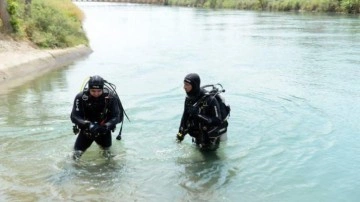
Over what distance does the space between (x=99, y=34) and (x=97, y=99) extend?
25.5m

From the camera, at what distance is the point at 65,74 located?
1698cm

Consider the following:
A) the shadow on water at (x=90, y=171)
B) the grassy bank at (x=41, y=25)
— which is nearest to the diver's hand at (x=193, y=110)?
the shadow on water at (x=90, y=171)

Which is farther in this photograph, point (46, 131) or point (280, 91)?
point (280, 91)

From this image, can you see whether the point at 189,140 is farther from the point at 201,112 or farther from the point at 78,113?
the point at 78,113

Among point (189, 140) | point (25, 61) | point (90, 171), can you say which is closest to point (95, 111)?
point (90, 171)

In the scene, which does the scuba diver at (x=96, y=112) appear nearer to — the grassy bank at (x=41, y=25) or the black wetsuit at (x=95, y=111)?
the black wetsuit at (x=95, y=111)

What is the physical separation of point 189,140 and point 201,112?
1902 mm

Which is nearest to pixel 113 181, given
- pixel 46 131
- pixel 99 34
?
pixel 46 131

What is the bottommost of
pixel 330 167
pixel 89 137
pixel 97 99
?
pixel 330 167

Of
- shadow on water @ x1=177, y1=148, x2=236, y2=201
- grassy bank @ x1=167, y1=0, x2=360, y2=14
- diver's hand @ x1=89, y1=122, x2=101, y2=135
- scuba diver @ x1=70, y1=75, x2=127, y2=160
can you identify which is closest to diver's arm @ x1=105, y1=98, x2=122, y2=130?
scuba diver @ x1=70, y1=75, x2=127, y2=160

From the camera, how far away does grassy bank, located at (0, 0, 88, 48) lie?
19.1 metres

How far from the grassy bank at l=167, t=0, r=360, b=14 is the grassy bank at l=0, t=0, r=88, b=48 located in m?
38.0

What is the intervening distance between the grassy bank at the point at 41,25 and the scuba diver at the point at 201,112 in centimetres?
1354

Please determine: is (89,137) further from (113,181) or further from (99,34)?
(99,34)
